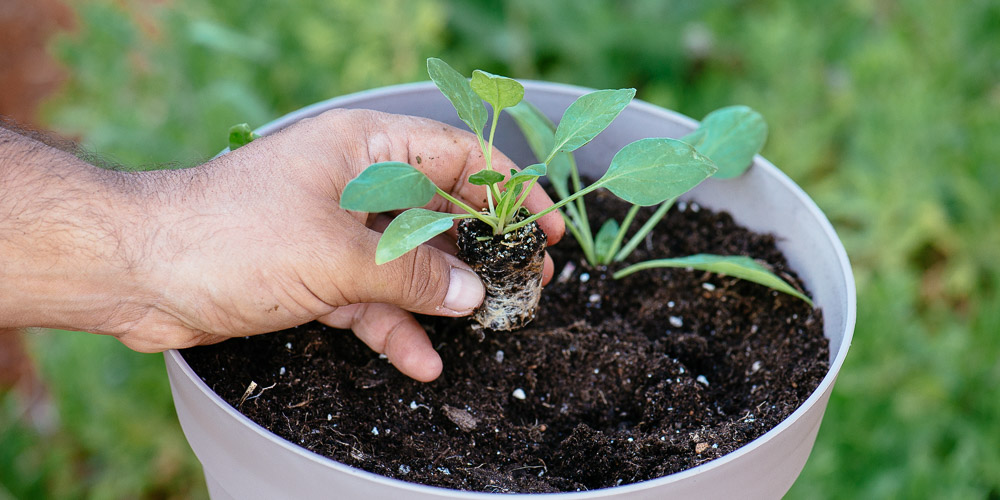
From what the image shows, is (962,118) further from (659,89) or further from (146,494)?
(146,494)

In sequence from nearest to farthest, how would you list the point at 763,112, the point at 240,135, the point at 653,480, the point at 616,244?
the point at 653,480, the point at 240,135, the point at 616,244, the point at 763,112

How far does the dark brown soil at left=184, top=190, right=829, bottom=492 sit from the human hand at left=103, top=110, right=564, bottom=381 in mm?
48

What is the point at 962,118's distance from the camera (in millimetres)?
1831

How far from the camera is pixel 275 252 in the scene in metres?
0.63

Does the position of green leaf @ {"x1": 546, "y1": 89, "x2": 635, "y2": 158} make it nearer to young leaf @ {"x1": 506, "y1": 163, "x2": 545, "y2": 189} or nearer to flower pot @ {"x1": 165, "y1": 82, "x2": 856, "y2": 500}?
young leaf @ {"x1": 506, "y1": 163, "x2": 545, "y2": 189}

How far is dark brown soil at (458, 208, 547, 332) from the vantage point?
678 mm

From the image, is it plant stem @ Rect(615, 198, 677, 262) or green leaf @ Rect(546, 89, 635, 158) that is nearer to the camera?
green leaf @ Rect(546, 89, 635, 158)

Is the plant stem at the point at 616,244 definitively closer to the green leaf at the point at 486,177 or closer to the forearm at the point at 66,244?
the green leaf at the point at 486,177

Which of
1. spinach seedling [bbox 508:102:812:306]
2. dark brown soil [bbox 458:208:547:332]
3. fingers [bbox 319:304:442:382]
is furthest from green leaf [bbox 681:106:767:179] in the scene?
fingers [bbox 319:304:442:382]

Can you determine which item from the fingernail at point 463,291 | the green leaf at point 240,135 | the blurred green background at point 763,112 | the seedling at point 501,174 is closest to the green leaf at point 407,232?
the seedling at point 501,174

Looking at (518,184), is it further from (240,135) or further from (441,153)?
(240,135)

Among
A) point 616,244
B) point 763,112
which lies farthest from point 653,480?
point 763,112

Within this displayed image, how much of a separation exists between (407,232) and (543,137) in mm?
287

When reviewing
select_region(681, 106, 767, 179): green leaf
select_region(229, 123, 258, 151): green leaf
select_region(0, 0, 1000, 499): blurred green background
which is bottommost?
select_region(0, 0, 1000, 499): blurred green background
